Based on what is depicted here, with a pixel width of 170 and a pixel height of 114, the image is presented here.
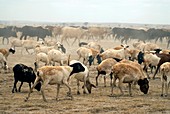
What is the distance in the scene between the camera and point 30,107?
33.4 ft

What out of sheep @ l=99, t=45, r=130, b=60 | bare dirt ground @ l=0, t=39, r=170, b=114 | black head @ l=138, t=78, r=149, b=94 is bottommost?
bare dirt ground @ l=0, t=39, r=170, b=114

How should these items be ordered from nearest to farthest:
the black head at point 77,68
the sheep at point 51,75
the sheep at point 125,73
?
the sheep at point 51,75 → the sheep at point 125,73 → the black head at point 77,68

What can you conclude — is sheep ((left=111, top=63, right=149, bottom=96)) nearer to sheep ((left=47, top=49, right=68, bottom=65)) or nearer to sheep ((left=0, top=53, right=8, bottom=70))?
sheep ((left=47, top=49, right=68, bottom=65))

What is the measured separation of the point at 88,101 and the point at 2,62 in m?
8.53

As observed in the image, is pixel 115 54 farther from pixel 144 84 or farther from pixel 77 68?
pixel 77 68

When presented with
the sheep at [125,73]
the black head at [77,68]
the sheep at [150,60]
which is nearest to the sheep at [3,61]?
the black head at [77,68]

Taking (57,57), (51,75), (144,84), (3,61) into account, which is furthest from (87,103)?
(3,61)

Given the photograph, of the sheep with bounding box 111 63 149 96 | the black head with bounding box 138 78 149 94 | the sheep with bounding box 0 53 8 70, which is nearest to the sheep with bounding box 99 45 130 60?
the sheep with bounding box 0 53 8 70

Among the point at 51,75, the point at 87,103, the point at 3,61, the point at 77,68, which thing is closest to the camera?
the point at 87,103

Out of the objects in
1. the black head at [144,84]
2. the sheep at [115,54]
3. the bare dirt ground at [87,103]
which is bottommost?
the bare dirt ground at [87,103]

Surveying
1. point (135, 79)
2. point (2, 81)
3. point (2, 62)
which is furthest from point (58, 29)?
point (135, 79)

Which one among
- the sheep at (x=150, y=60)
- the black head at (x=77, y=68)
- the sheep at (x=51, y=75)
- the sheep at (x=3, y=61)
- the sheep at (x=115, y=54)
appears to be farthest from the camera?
the sheep at (x=115, y=54)

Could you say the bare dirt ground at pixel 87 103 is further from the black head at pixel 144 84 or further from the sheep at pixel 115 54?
the sheep at pixel 115 54

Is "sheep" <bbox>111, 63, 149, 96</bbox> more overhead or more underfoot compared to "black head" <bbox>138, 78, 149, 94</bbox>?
more overhead
